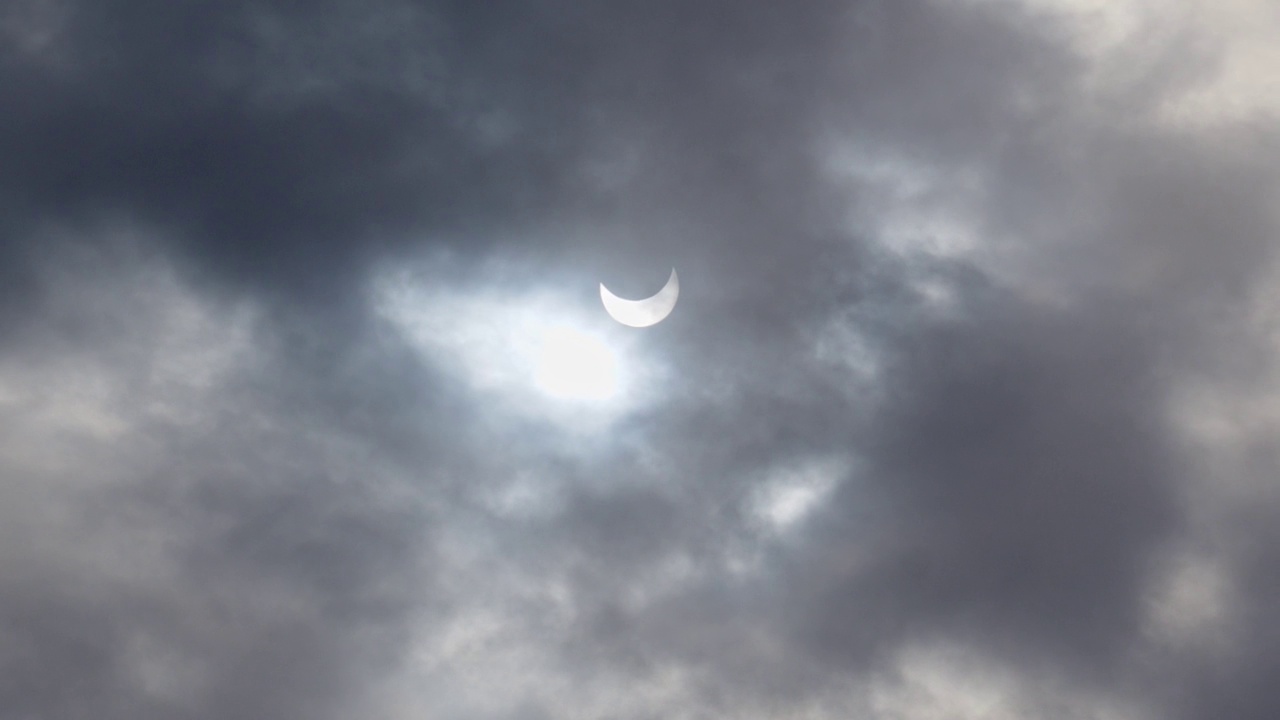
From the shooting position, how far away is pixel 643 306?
134250mm

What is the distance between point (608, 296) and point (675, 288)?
11402 mm

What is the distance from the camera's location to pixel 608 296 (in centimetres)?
13225

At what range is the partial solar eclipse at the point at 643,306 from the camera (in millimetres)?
131875

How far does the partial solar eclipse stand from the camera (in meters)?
132

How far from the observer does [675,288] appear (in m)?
136
